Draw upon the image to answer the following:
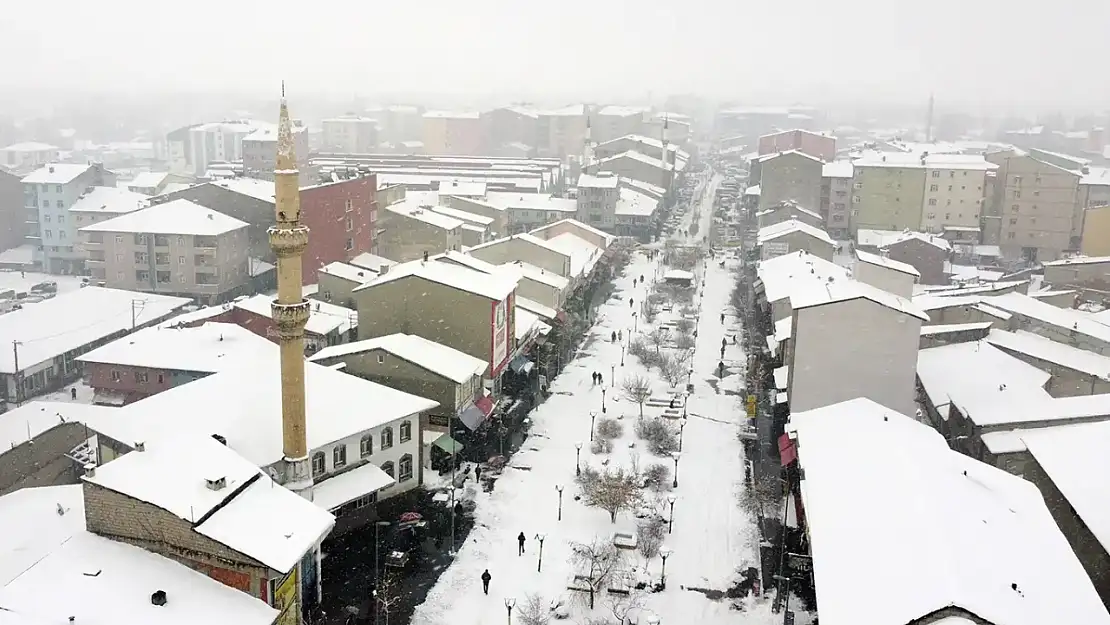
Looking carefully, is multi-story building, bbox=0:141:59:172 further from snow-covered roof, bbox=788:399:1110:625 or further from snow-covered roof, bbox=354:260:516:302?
snow-covered roof, bbox=788:399:1110:625

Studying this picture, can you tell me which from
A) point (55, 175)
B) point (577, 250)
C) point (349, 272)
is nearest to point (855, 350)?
point (349, 272)

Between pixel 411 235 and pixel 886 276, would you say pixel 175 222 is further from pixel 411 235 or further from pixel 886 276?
pixel 886 276

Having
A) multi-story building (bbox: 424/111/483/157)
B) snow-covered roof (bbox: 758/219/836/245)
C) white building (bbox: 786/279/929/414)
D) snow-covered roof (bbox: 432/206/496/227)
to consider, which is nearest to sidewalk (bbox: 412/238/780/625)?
white building (bbox: 786/279/929/414)

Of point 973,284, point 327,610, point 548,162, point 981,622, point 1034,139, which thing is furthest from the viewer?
point 1034,139

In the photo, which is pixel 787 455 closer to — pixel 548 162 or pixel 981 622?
pixel 981 622

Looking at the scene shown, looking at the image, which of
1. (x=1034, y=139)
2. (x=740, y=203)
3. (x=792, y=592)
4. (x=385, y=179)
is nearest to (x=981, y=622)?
(x=792, y=592)
